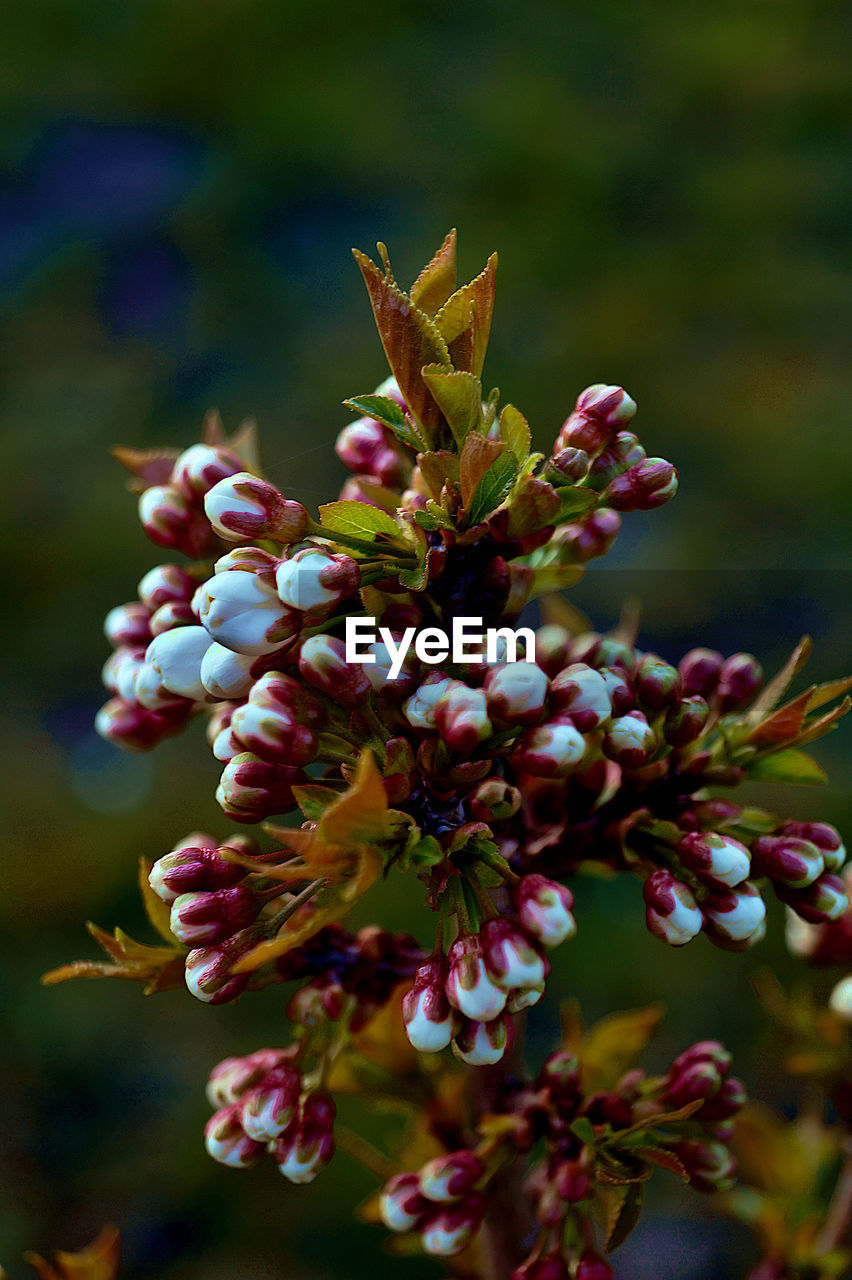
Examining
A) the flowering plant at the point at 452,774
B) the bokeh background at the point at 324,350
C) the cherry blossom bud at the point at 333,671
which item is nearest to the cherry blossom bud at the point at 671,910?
the flowering plant at the point at 452,774

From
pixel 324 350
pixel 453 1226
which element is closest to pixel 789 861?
pixel 453 1226

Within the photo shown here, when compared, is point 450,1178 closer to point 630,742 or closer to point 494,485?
point 630,742

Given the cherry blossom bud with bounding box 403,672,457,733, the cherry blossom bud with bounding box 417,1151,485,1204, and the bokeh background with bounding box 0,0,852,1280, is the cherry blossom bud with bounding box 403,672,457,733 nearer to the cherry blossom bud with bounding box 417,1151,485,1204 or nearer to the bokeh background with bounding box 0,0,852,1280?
the cherry blossom bud with bounding box 417,1151,485,1204

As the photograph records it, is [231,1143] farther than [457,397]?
Yes

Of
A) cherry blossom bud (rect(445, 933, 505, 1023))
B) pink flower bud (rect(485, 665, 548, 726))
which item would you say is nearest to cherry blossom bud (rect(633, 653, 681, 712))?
pink flower bud (rect(485, 665, 548, 726))

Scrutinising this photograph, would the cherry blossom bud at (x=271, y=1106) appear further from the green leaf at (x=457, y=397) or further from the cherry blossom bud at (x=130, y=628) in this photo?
the green leaf at (x=457, y=397)

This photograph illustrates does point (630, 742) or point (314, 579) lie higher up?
point (314, 579)
